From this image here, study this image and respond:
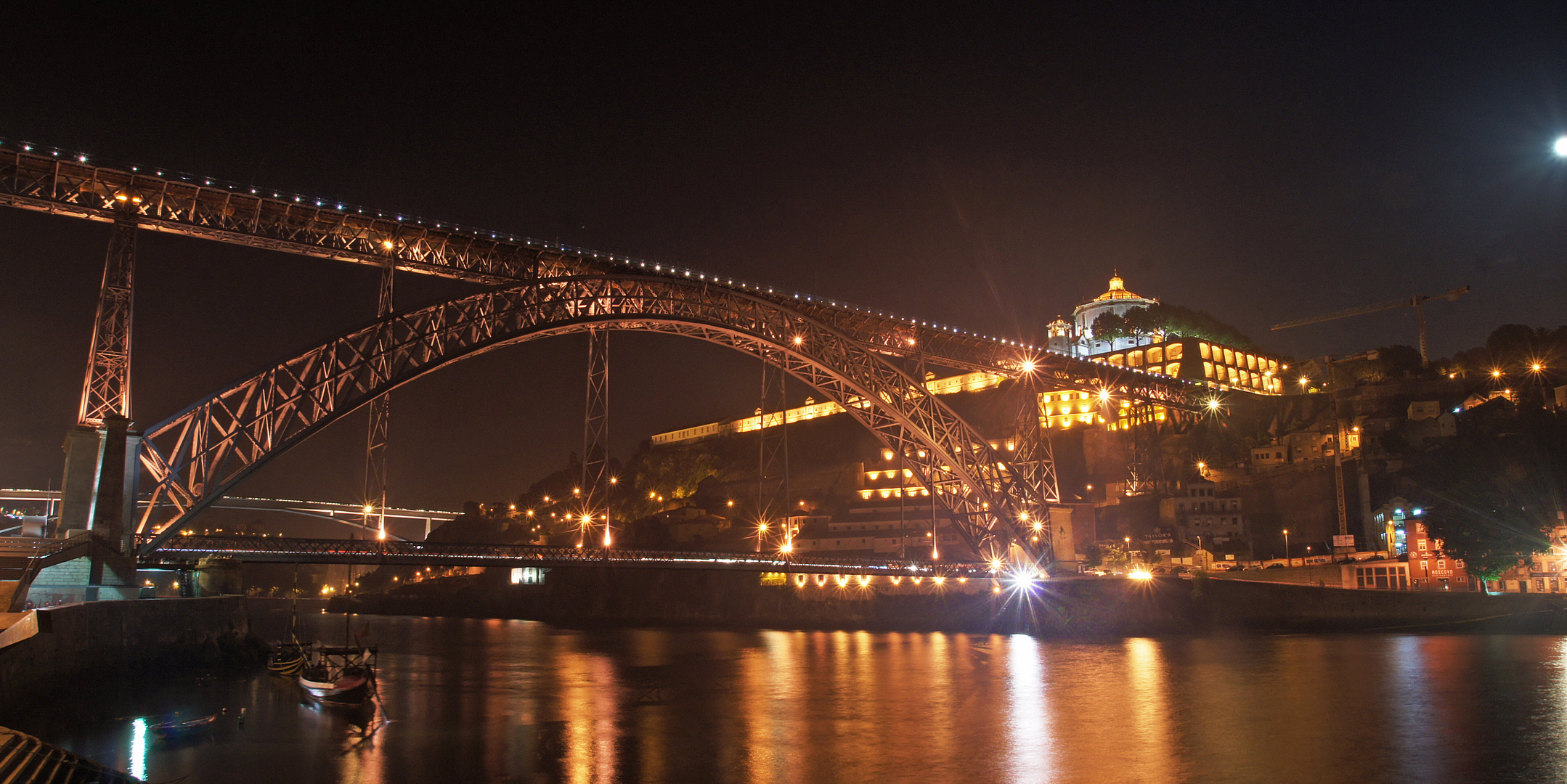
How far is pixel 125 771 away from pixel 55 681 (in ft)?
18.0

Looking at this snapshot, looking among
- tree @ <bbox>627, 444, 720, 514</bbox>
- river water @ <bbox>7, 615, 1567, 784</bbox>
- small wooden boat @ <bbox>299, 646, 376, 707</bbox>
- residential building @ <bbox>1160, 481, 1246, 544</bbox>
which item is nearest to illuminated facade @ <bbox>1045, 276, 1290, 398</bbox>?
residential building @ <bbox>1160, 481, 1246, 544</bbox>

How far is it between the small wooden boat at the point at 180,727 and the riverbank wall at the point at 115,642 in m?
2.25

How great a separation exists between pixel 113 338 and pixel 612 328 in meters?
15.5

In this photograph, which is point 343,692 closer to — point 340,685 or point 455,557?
point 340,685

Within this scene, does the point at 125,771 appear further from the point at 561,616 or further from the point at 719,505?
the point at 719,505

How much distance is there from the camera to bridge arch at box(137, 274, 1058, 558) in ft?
87.4

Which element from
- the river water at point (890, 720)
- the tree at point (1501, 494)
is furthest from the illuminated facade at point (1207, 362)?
the river water at point (890, 720)

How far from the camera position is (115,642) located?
79.4ft

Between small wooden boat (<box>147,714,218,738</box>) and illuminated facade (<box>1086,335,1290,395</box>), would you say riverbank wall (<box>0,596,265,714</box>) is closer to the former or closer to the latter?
small wooden boat (<box>147,714,218,738</box>)

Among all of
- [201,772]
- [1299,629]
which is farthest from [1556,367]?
[201,772]

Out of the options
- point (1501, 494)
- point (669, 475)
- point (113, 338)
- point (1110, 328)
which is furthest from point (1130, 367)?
point (113, 338)

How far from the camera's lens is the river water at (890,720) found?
61.4ft

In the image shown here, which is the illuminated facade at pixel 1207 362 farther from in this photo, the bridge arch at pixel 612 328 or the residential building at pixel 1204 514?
the bridge arch at pixel 612 328

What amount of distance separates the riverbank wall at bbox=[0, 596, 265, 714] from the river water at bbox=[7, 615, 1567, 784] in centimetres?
61
